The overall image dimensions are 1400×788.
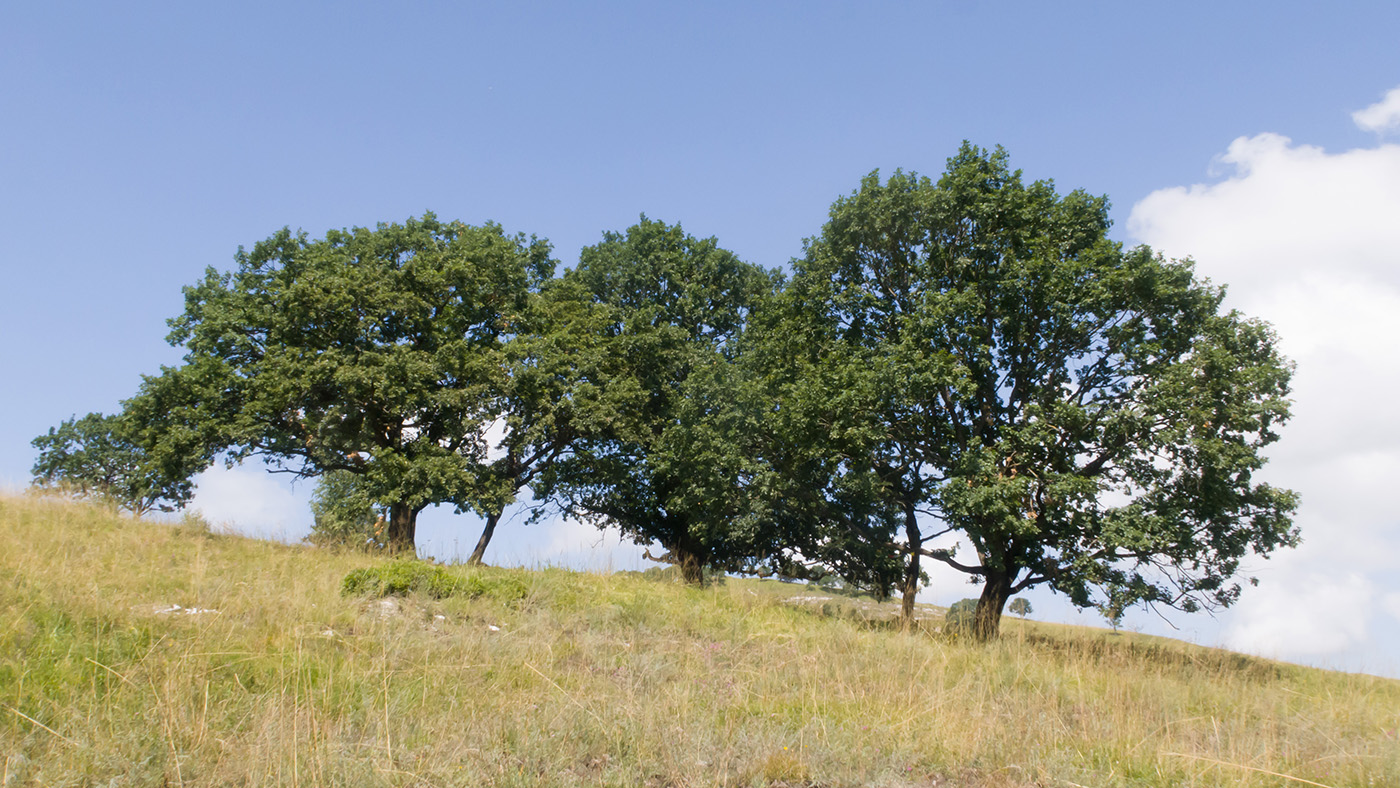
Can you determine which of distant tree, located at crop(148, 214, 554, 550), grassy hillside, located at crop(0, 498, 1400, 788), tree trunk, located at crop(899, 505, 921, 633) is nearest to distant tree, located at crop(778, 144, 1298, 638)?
tree trunk, located at crop(899, 505, 921, 633)

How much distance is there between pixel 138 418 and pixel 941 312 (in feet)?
76.4

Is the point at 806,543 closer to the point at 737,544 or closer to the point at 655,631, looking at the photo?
the point at 737,544

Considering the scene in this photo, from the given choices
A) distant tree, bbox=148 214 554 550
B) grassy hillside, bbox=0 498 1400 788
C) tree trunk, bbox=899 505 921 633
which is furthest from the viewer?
distant tree, bbox=148 214 554 550

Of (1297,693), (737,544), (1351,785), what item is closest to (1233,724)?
(1351,785)

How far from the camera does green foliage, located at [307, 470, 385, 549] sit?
17.6 metres

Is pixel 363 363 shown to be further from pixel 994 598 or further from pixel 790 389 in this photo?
pixel 994 598

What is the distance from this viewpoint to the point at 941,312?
16.8 metres

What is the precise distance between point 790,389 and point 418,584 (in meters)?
10.0

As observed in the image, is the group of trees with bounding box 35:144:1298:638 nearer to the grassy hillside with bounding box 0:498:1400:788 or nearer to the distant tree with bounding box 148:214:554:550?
the distant tree with bounding box 148:214:554:550

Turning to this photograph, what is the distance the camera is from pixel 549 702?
655cm

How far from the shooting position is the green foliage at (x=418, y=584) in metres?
10.9

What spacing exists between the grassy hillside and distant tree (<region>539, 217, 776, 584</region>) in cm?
937

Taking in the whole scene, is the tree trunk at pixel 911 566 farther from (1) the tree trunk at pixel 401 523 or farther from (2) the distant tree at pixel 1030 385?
(1) the tree trunk at pixel 401 523

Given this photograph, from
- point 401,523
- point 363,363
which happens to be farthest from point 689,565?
point 363,363
